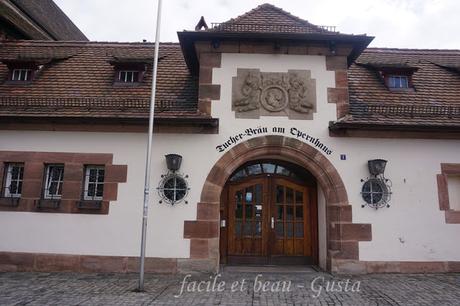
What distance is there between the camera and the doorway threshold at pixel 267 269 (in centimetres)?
873

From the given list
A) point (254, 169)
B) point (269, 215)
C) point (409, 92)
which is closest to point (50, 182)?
point (254, 169)

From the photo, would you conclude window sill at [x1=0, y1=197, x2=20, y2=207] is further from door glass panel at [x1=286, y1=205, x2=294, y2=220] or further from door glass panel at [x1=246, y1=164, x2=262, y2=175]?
door glass panel at [x1=286, y1=205, x2=294, y2=220]

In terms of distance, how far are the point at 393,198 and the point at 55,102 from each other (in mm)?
8409

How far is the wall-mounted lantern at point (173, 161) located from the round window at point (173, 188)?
0.20 meters

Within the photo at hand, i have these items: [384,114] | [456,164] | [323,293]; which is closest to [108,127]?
[323,293]

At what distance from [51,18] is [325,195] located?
52.5 feet

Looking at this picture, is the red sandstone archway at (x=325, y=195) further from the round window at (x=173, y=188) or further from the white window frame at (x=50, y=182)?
the white window frame at (x=50, y=182)

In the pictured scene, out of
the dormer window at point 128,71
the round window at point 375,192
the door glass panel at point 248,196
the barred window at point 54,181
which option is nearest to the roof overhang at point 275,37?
the dormer window at point 128,71

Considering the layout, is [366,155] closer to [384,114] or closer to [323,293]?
[384,114]

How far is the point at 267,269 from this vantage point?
29.4 ft

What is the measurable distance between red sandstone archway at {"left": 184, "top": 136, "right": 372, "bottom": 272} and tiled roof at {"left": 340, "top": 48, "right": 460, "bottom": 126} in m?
1.33

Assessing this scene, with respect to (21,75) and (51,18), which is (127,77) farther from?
(51,18)

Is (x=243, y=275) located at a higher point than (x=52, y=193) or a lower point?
lower

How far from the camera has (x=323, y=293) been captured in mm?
6684
